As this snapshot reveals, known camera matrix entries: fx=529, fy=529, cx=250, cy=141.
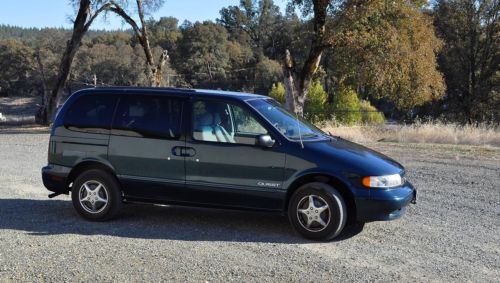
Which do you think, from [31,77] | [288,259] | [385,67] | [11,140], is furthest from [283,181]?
[31,77]

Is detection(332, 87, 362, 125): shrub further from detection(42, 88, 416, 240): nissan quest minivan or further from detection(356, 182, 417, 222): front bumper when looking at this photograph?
detection(356, 182, 417, 222): front bumper

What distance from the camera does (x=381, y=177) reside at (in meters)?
5.77

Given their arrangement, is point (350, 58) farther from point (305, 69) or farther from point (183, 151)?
point (183, 151)

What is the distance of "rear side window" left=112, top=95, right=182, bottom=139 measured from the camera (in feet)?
21.2

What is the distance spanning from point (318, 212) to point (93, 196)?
2852mm

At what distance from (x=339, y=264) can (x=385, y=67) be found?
18.7 metres

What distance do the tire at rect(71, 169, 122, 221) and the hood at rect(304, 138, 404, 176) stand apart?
2.49 m

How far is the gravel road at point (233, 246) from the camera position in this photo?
482cm

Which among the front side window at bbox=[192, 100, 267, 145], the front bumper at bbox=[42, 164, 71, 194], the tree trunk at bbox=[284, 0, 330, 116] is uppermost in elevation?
the tree trunk at bbox=[284, 0, 330, 116]

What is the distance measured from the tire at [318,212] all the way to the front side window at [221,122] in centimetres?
96

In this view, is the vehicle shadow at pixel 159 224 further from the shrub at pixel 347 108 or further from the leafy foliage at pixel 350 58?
the shrub at pixel 347 108

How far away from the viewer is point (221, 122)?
6465 millimetres

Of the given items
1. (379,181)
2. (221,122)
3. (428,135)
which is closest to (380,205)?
(379,181)

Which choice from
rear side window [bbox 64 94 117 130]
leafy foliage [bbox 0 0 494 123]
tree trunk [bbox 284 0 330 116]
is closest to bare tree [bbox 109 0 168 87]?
leafy foliage [bbox 0 0 494 123]
